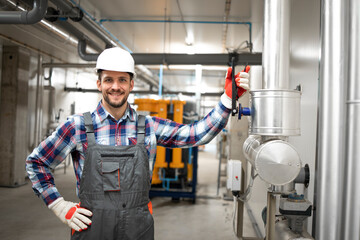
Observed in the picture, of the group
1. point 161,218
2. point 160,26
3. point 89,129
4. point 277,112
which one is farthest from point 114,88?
point 160,26

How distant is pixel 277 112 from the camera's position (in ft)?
4.05

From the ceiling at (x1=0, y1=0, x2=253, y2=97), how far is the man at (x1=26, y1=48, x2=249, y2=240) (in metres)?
2.60

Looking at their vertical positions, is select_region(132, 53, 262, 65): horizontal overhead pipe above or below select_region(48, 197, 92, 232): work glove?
above

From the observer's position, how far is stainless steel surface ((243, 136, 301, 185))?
1249 millimetres

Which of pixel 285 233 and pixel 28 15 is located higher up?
pixel 28 15

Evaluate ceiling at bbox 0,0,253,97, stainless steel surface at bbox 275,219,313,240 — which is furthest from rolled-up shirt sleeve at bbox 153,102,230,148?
ceiling at bbox 0,0,253,97

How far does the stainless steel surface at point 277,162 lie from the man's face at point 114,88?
75 cm

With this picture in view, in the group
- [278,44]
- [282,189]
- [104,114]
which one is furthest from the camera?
[282,189]

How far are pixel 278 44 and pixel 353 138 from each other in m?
0.58

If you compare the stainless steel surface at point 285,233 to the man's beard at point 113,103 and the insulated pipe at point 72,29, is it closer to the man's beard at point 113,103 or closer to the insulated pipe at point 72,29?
the man's beard at point 113,103

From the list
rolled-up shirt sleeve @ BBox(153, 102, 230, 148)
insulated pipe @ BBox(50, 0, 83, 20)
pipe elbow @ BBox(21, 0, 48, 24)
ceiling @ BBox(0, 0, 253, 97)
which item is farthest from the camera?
ceiling @ BBox(0, 0, 253, 97)

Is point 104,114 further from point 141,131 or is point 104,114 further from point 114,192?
point 114,192

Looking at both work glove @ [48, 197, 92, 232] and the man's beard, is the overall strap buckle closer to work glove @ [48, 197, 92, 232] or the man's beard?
the man's beard

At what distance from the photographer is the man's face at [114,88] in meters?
1.40
